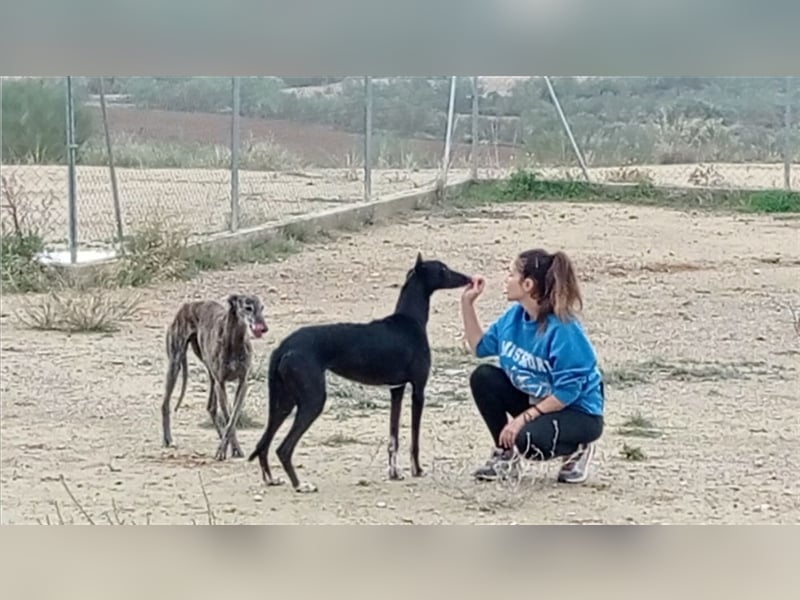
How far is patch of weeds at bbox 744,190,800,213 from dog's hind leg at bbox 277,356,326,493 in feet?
4.05

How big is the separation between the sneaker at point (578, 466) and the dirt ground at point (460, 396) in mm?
25

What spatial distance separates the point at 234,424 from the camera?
166 inches

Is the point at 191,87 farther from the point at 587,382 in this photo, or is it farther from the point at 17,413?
the point at 587,382

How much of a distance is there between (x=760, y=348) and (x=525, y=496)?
764 millimetres

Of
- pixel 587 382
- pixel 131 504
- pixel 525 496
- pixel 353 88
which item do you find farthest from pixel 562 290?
pixel 131 504

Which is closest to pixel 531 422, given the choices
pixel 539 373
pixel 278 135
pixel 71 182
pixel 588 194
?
pixel 539 373

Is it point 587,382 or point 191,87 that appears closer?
point 587,382

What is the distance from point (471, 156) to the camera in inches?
180

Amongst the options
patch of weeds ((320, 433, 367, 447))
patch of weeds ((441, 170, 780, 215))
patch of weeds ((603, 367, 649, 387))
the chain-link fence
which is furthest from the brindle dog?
patch of weeds ((603, 367, 649, 387))

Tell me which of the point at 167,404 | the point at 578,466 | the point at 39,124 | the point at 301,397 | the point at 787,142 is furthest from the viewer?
the point at 787,142

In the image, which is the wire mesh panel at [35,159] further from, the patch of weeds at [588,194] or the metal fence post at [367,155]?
the patch of weeds at [588,194]

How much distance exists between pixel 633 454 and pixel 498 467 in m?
0.34

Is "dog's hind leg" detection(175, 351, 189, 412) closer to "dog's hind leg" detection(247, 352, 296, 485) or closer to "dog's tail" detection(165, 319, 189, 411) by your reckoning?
"dog's tail" detection(165, 319, 189, 411)

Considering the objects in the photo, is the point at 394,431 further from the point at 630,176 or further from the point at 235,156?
the point at 630,176
